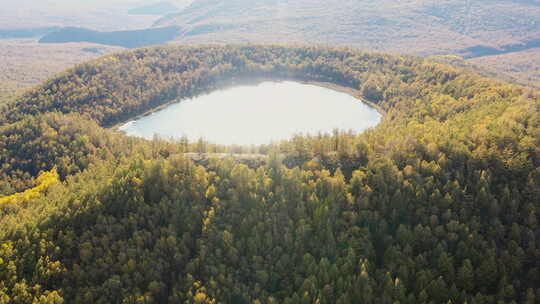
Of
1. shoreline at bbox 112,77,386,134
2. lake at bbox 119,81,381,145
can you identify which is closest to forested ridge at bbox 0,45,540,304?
lake at bbox 119,81,381,145

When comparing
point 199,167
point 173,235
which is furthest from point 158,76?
point 173,235

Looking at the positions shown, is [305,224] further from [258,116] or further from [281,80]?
[281,80]

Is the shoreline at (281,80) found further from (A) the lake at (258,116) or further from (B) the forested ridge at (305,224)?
(B) the forested ridge at (305,224)

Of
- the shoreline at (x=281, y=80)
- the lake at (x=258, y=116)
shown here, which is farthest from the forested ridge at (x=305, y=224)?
the shoreline at (x=281, y=80)

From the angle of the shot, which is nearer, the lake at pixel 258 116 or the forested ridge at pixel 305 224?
the forested ridge at pixel 305 224

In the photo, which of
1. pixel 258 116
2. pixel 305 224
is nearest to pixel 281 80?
pixel 258 116

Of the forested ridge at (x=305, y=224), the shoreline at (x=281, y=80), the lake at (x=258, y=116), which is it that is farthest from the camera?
the shoreline at (x=281, y=80)

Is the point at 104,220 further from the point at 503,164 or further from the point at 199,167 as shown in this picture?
the point at 503,164
